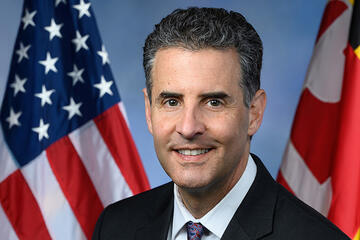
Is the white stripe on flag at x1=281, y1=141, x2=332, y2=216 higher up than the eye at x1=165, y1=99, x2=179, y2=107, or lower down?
lower down

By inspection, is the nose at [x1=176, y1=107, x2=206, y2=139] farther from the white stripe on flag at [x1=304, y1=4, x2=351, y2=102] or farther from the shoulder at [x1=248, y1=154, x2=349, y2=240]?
the white stripe on flag at [x1=304, y1=4, x2=351, y2=102]

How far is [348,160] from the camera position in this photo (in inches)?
135

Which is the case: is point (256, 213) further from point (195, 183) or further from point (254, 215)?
point (195, 183)

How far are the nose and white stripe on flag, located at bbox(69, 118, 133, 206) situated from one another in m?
1.68

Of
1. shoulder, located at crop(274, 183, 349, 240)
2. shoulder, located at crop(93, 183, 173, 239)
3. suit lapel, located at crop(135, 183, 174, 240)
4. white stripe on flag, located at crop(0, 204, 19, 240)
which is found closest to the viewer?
shoulder, located at crop(274, 183, 349, 240)

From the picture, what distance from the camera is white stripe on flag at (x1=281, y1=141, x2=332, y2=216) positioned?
352 centimetres

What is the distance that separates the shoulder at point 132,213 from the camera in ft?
7.89

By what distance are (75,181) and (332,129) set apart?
5.78ft

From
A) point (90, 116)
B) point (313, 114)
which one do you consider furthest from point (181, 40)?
point (313, 114)

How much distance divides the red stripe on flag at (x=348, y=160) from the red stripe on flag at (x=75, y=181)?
1.59 meters

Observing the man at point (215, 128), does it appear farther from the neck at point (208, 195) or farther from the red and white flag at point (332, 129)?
the red and white flag at point (332, 129)

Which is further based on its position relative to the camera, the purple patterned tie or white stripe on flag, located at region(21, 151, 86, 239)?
white stripe on flag, located at region(21, 151, 86, 239)

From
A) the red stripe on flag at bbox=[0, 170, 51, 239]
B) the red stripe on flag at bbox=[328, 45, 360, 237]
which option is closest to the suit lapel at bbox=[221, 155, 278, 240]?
the red stripe on flag at bbox=[328, 45, 360, 237]

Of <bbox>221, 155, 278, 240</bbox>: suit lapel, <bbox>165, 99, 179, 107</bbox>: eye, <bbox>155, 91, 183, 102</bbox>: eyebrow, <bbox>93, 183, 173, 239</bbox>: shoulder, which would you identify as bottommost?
<bbox>221, 155, 278, 240</bbox>: suit lapel
